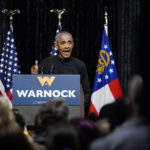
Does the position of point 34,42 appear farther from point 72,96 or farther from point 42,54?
point 72,96

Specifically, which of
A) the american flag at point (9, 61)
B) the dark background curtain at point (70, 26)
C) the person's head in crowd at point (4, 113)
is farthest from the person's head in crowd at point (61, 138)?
the dark background curtain at point (70, 26)

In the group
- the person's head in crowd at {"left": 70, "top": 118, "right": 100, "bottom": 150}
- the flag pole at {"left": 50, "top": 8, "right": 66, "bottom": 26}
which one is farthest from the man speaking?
the person's head in crowd at {"left": 70, "top": 118, "right": 100, "bottom": 150}

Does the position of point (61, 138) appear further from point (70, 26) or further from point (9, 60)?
point (70, 26)

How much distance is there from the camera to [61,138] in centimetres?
176

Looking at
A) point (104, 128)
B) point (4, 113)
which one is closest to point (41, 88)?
point (4, 113)

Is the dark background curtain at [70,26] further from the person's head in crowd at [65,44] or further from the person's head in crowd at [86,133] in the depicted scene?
the person's head in crowd at [86,133]

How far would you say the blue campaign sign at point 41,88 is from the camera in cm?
436

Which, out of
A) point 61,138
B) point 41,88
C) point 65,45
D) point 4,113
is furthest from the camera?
point 65,45

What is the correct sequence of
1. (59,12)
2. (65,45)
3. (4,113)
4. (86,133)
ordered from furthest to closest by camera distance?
(59,12), (65,45), (4,113), (86,133)

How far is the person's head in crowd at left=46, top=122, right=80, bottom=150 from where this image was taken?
5.76 ft

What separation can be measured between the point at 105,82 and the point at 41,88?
299cm

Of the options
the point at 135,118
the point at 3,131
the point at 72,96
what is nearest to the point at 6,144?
the point at 3,131

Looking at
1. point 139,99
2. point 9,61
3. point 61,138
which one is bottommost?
point 9,61

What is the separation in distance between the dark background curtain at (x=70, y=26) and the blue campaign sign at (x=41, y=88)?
354 centimetres
